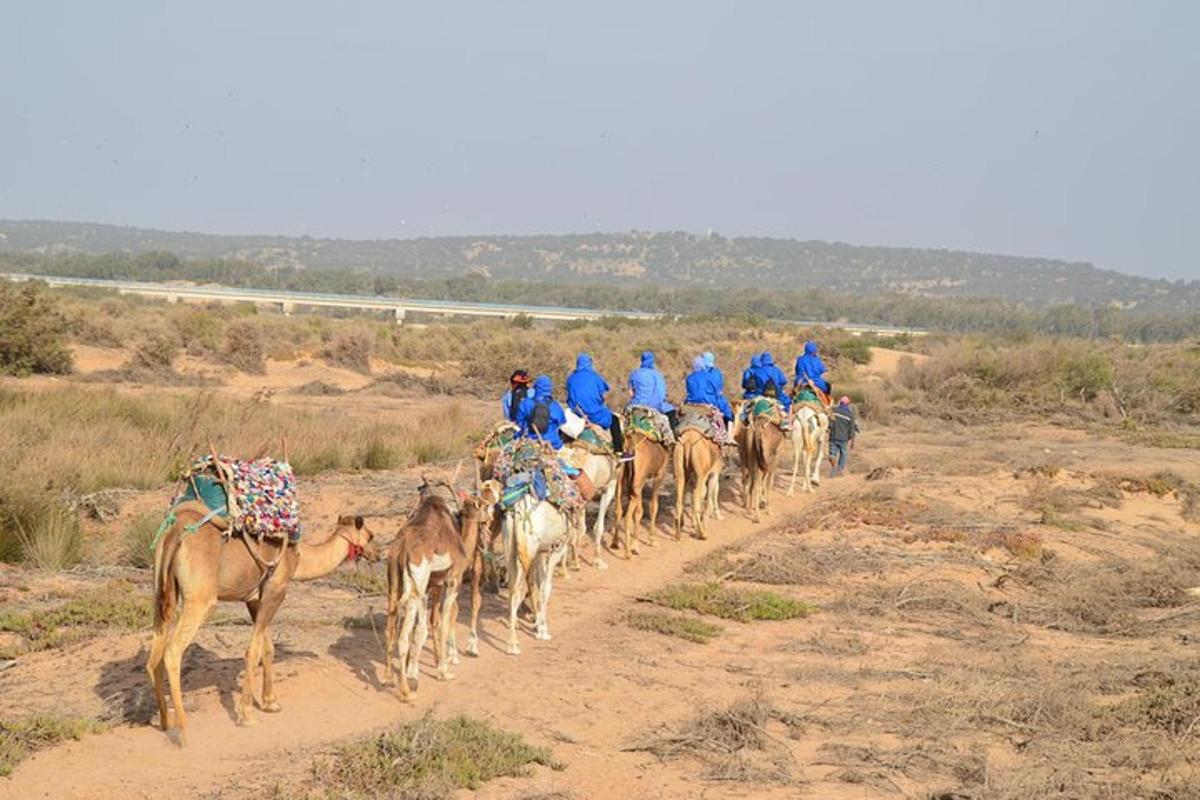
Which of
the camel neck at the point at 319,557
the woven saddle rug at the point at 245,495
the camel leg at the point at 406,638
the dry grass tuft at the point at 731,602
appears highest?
the woven saddle rug at the point at 245,495

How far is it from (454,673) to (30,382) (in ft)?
81.3

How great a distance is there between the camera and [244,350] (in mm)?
42594

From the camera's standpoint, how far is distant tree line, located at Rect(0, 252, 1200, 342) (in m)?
101

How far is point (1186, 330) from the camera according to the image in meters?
94.6

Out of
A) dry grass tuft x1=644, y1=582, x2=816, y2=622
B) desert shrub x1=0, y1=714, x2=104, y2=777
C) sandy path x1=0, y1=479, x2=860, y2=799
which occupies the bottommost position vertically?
dry grass tuft x1=644, y1=582, x2=816, y2=622

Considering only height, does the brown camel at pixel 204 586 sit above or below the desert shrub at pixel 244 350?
above

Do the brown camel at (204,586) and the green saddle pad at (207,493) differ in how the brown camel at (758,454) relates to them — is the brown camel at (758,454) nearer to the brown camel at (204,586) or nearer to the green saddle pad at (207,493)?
the brown camel at (204,586)

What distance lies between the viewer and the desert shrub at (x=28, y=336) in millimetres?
33469

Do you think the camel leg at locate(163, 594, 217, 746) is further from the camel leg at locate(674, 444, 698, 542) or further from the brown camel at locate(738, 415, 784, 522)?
the brown camel at locate(738, 415, 784, 522)

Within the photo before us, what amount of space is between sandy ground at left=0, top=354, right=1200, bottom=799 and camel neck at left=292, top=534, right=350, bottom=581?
111cm

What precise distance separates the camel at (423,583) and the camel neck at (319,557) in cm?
44

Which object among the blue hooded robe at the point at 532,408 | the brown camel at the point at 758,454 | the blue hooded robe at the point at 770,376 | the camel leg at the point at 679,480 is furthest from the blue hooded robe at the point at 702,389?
the blue hooded robe at the point at 532,408

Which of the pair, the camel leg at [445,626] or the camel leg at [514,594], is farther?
the camel leg at [514,594]

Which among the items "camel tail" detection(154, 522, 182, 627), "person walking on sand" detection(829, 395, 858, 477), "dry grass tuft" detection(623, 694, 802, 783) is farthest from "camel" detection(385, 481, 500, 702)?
"person walking on sand" detection(829, 395, 858, 477)
